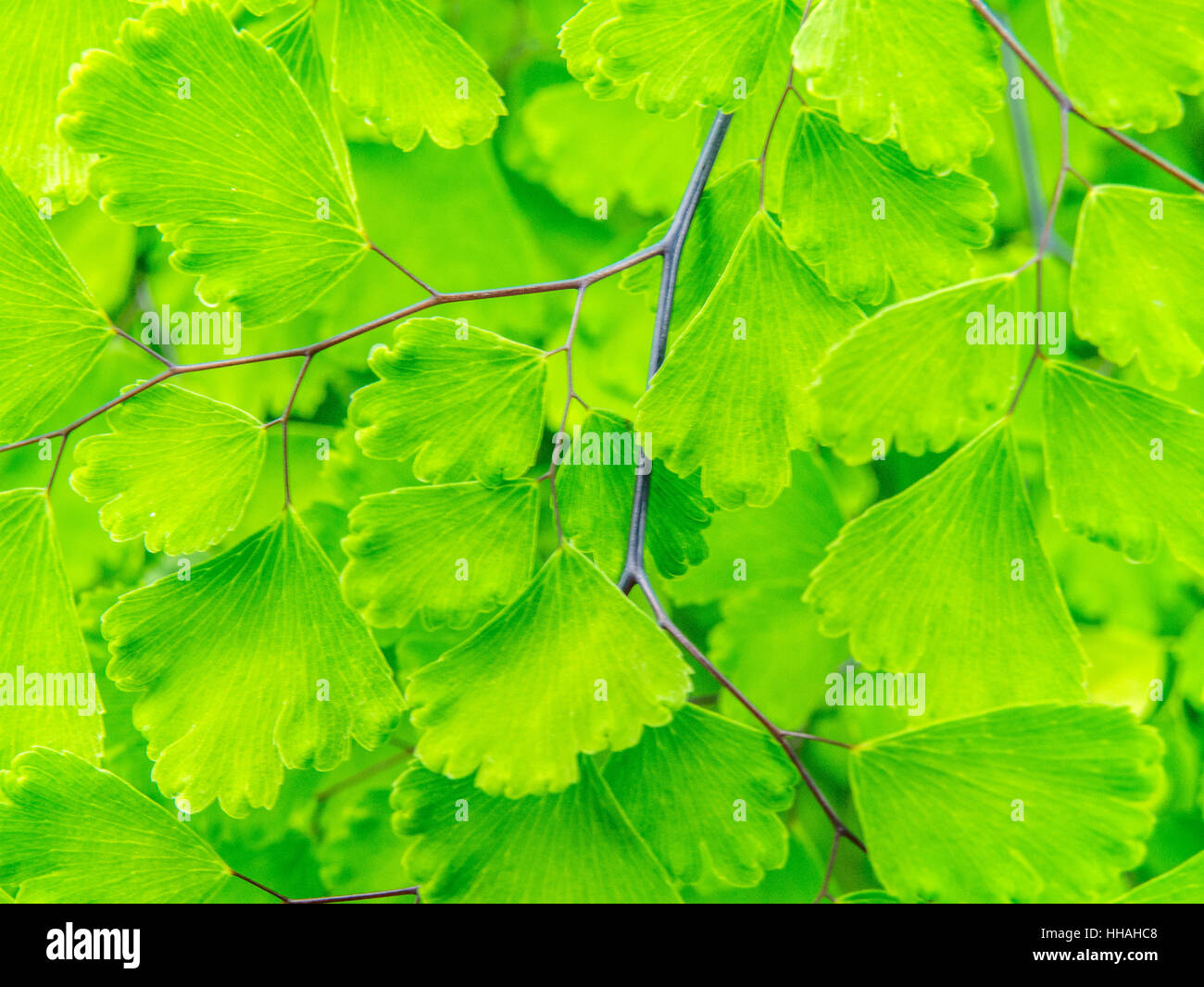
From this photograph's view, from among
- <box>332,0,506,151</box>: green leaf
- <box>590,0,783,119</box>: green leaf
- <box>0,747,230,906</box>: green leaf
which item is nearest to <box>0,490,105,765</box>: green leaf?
<box>0,747,230,906</box>: green leaf

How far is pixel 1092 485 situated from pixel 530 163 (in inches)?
20.2

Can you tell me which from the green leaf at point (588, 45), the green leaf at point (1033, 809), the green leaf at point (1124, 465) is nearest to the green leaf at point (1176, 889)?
the green leaf at point (1033, 809)

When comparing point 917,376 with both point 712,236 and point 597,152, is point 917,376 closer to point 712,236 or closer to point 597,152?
point 712,236

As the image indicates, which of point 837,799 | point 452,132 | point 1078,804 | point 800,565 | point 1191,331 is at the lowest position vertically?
point 837,799

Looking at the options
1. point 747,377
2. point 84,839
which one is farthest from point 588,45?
point 84,839

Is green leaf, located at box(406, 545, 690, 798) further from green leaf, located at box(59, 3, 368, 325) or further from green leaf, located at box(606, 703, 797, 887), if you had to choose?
green leaf, located at box(59, 3, 368, 325)

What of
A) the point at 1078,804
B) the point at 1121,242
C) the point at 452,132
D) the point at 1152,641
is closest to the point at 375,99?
the point at 452,132

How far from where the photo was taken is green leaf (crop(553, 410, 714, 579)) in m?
0.45

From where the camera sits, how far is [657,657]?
1.31ft

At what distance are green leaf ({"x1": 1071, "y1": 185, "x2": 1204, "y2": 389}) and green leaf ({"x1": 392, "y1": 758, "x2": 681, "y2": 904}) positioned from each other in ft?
1.06

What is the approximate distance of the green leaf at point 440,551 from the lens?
0.42m

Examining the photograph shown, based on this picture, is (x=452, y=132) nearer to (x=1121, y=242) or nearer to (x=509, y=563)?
(x=509, y=563)

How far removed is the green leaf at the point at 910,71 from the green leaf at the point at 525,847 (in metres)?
0.33

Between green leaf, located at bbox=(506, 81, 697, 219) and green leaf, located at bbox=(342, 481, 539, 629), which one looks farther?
green leaf, located at bbox=(506, 81, 697, 219)
